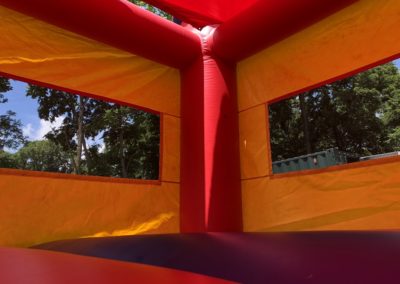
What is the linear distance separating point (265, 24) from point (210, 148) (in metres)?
1.07

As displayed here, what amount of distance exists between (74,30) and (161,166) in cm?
129

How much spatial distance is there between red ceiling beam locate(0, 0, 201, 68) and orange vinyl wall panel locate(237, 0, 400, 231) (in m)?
0.61

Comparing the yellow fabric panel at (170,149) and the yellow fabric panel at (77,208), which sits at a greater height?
the yellow fabric panel at (170,149)

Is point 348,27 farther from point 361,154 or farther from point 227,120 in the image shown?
point 361,154

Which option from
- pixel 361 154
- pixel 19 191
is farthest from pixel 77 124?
pixel 19 191

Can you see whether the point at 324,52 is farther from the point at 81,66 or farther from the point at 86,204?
the point at 86,204

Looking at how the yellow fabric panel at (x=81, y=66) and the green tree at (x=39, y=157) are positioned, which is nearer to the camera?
the yellow fabric panel at (x=81, y=66)

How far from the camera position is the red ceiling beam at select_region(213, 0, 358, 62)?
Result: 2.61 meters

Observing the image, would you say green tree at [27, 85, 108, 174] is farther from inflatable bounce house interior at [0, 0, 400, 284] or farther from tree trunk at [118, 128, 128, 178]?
inflatable bounce house interior at [0, 0, 400, 284]

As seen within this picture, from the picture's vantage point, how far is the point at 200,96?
10.4 feet

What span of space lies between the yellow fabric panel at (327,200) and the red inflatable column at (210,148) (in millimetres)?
186

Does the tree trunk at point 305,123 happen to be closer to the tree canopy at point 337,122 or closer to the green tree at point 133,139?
the tree canopy at point 337,122

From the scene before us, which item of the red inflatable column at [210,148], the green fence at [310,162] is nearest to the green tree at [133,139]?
the green fence at [310,162]

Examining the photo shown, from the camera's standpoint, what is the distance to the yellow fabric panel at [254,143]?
3.06 meters
